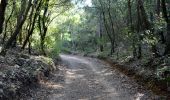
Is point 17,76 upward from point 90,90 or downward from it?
upward

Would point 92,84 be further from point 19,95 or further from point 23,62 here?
point 19,95

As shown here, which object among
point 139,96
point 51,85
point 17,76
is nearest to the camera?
point 139,96

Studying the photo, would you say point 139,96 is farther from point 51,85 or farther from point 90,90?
point 51,85

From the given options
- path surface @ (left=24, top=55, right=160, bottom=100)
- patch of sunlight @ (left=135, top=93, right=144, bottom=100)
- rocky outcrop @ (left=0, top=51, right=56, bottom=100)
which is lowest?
path surface @ (left=24, top=55, right=160, bottom=100)

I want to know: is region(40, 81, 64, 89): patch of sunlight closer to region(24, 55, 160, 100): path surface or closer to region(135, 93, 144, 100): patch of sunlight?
region(24, 55, 160, 100): path surface

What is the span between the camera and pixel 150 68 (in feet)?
61.9

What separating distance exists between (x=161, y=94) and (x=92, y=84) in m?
4.90

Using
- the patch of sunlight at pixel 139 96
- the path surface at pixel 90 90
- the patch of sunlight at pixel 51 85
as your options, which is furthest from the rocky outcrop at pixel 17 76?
the patch of sunlight at pixel 139 96

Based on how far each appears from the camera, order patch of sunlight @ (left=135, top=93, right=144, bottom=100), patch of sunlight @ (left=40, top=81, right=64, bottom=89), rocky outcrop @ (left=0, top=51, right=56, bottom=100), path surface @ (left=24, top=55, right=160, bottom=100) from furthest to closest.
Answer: patch of sunlight @ (left=40, top=81, right=64, bottom=89), path surface @ (left=24, top=55, right=160, bottom=100), patch of sunlight @ (left=135, top=93, right=144, bottom=100), rocky outcrop @ (left=0, top=51, right=56, bottom=100)

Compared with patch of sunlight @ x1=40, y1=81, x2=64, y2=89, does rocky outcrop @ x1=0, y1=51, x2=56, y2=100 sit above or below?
above

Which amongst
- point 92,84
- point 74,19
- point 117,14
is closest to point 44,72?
point 92,84

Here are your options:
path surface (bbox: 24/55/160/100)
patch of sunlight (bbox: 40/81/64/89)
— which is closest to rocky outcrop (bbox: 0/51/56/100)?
patch of sunlight (bbox: 40/81/64/89)

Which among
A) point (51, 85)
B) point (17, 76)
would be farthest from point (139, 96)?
point (17, 76)

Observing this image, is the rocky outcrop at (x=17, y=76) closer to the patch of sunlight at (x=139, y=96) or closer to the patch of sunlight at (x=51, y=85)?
the patch of sunlight at (x=51, y=85)
